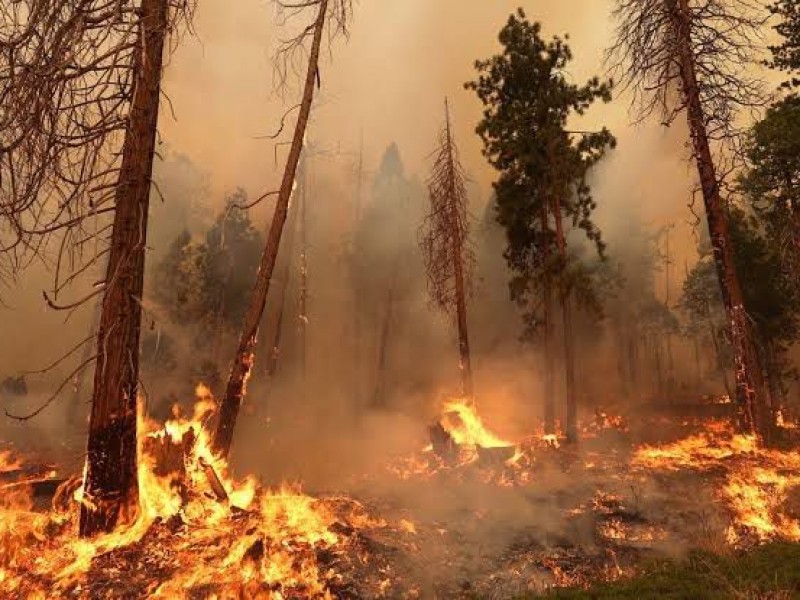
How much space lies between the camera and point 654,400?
1655 inches

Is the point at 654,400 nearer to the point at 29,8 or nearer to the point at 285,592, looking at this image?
the point at 285,592

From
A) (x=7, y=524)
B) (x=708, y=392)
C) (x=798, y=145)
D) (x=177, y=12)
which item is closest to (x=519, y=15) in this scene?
(x=798, y=145)

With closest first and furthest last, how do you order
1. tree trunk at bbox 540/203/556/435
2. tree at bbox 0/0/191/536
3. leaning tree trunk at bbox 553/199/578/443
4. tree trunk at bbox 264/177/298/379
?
tree at bbox 0/0/191/536 < leaning tree trunk at bbox 553/199/578/443 < tree trunk at bbox 540/203/556/435 < tree trunk at bbox 264/177/298/379

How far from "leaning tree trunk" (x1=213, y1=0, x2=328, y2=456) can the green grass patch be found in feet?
19.6

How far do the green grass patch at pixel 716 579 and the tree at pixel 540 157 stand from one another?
32.8ft

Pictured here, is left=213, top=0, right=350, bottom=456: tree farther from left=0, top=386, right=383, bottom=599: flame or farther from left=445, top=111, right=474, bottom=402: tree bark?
left=445, top=111, right=474, bottom=402: tree bark

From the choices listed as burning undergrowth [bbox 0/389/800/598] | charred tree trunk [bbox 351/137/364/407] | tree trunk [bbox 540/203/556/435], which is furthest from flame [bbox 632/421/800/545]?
charred tree trunk [bbox 351/137/364/407]

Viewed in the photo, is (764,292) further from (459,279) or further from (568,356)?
(459,279)

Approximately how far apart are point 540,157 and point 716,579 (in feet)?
46.9

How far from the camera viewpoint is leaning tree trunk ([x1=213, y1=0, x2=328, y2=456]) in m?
9.48

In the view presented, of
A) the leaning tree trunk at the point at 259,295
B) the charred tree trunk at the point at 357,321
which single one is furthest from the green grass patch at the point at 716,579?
the charred tree trunk at the point at 357,321

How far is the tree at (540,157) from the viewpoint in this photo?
17391 millimetres

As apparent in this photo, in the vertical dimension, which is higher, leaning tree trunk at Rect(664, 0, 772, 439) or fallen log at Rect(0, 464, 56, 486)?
leaning tree trunk at Rect(664, 0, 772, 439)

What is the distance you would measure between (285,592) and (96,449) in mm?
2680
